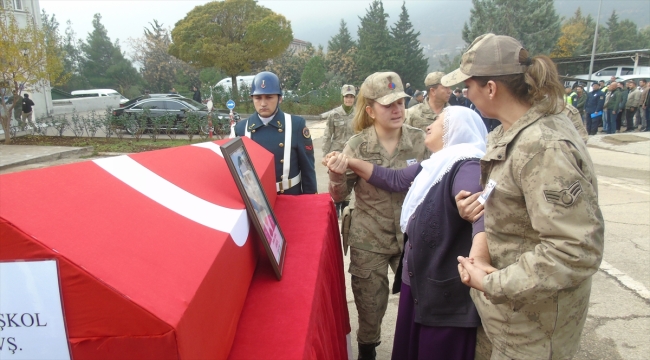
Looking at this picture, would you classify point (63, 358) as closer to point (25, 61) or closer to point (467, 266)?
point (467, 266)

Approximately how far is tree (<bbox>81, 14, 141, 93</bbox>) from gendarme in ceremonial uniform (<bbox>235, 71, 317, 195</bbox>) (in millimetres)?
43907

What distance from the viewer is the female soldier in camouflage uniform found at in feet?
8.31

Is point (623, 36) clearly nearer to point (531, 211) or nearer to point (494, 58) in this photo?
point (494, 58)

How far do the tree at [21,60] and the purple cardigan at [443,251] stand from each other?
15.5 meters

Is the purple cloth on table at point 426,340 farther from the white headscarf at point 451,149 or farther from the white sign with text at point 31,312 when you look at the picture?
the white sign with text at point 31,312

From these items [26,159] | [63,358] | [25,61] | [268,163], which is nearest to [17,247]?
[63,358]

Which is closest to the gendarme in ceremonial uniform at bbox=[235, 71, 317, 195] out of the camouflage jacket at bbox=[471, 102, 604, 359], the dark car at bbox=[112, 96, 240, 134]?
the camouflage jacket at bbox=[471, 102, 604, 359]

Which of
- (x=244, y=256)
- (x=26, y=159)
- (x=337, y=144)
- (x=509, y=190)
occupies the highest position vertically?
(x=509, y=190)

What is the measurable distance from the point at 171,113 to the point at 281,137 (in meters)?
13.9

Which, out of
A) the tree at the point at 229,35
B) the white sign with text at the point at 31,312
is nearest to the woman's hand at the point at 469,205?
the white sign with text at the point at 31,312

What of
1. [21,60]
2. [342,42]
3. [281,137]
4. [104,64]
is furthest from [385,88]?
[342,42]

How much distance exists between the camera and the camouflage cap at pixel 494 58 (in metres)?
1.43

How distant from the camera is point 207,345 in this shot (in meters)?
0.98

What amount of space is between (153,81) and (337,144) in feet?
131
